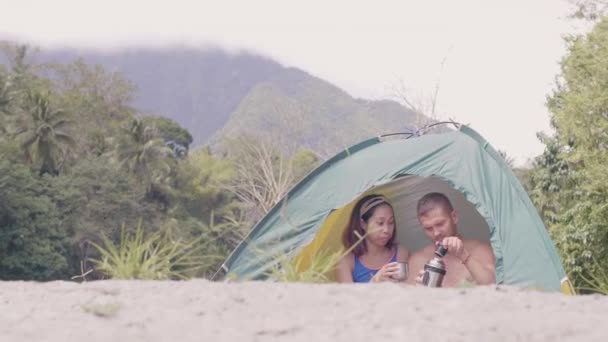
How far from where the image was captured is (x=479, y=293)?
3.02 m

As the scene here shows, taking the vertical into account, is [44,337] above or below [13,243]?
above

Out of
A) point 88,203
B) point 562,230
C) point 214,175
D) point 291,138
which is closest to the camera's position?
point 562,230

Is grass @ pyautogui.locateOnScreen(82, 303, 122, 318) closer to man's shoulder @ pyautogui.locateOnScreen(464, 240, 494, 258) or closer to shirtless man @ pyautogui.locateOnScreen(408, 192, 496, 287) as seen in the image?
shirtless man @ pyautogui.locateOnScreen(408, 192, 496, 287)

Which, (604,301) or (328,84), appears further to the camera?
(328,84)

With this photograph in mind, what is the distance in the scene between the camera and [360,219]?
618 centimetres

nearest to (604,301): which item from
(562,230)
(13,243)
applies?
(562,230)

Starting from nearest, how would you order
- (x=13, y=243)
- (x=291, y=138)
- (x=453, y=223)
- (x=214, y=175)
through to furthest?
(x=453, y=223) → (x=13, y=243) → (x=291, y=138) → (x=214, y=175)

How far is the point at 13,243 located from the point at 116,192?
6043 millimetres

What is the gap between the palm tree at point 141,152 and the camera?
1896 inches

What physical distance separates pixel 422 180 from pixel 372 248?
1.22 m

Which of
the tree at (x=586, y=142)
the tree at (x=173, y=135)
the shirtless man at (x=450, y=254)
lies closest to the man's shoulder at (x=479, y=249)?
the shirtless man at (x=450, y=254)

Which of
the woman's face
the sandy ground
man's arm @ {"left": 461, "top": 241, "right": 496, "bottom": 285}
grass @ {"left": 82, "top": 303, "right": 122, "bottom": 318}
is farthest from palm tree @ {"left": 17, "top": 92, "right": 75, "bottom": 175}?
grass @ {"left": 82, "top": 303, "right": 122, "bottom": 318}

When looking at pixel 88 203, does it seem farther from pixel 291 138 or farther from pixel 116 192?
pixel 291 138

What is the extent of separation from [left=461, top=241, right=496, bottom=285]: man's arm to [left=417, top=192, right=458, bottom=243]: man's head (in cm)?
21
